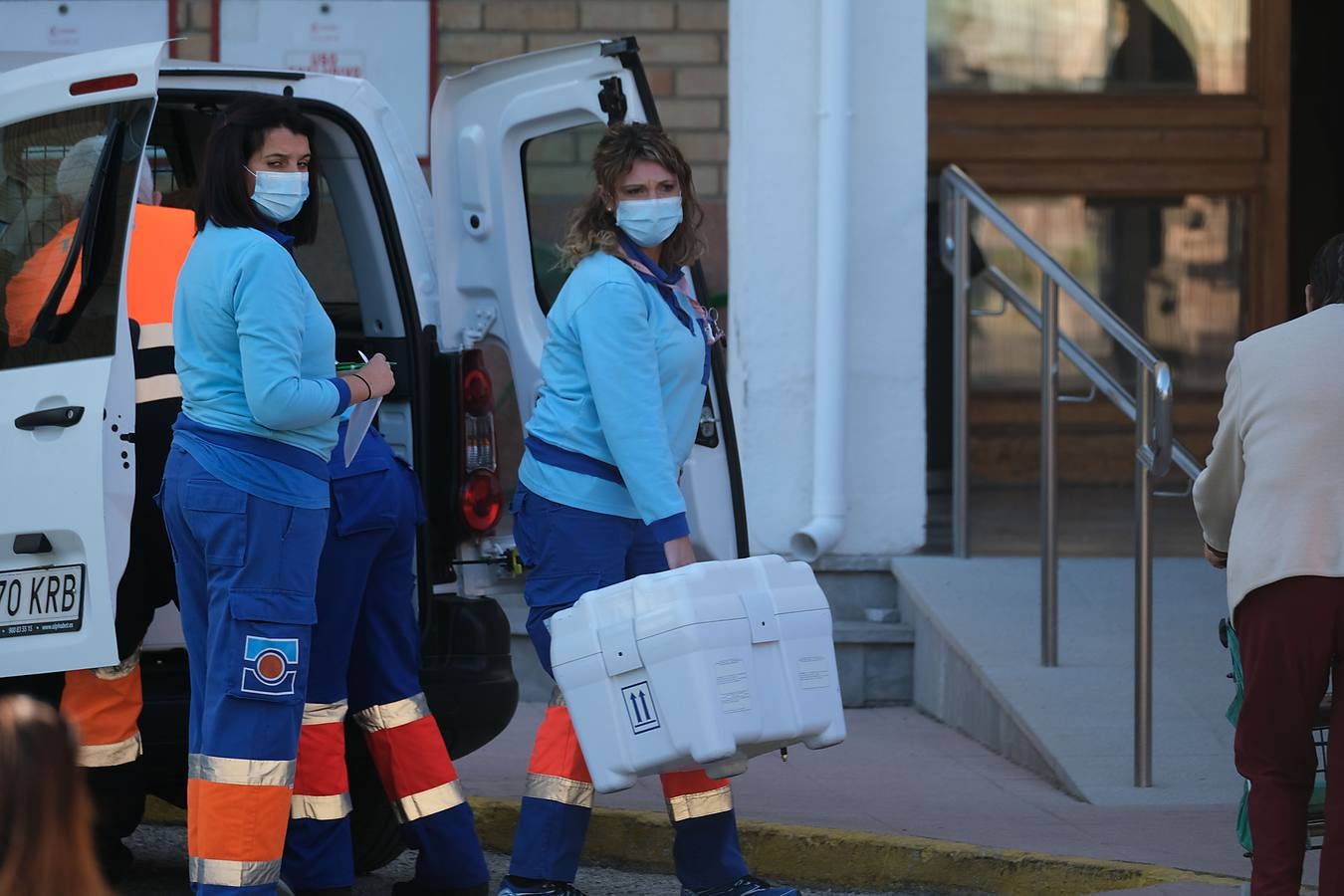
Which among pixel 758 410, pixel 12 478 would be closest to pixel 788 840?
pixel 12 478

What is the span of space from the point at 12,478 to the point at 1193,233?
7.20 meters

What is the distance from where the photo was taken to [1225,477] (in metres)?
4.40

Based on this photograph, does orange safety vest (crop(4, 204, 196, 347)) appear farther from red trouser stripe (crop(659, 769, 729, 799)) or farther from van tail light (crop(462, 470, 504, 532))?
red trouser stripe (crop(659, 769, 729, 799))

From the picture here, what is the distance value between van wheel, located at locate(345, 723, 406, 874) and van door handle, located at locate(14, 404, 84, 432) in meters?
1.08

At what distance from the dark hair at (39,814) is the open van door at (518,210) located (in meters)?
2.97

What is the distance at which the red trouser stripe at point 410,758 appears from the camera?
473 centimetres

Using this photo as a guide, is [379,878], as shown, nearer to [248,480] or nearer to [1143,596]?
[248,480]

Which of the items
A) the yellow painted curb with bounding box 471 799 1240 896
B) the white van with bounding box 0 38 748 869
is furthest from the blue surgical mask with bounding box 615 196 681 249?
the yellow painted curb with bounding box 471 799 1240 896

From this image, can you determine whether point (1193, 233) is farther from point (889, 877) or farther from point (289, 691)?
point (289, 691)

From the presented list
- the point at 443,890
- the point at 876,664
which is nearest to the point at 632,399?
the point at 443,890

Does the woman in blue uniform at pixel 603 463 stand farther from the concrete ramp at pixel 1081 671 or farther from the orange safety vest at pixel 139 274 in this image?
the concrete ramp at pixel 1081 671

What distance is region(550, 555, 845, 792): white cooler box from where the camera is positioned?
4.25 metres

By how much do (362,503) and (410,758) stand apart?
59 cm

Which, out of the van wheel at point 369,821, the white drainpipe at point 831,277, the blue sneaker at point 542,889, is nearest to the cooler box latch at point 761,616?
the blue sneaker at point 542,889
